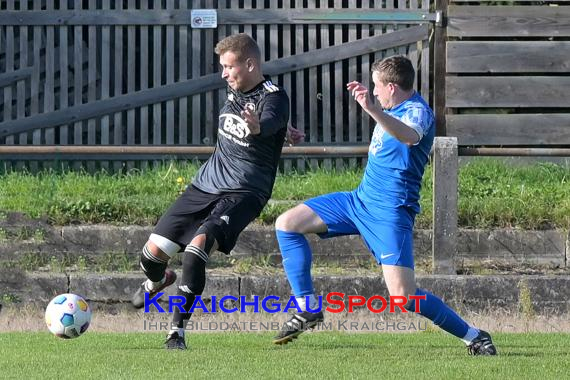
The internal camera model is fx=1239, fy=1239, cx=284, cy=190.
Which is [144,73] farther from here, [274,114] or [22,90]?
[274,114]

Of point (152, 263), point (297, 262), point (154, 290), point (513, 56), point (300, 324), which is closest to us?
point (300, 324)

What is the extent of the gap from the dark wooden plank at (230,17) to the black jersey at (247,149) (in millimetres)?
4505

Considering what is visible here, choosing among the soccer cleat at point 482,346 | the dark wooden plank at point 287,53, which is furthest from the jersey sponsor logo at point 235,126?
the dark wooden plank at point 287,53

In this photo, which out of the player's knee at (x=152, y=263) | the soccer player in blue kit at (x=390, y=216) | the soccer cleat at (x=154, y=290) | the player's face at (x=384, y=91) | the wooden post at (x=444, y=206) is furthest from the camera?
the wooden post at (x=444, y=206)

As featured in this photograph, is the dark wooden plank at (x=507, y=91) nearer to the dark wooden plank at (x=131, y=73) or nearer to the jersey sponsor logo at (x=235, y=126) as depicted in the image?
the dark wooden plank at (x=131, y=73)

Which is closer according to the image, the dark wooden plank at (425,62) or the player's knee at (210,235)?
the player's knee at (210,235)

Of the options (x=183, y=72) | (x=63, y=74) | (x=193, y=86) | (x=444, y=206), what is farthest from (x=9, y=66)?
(x=444, y=206)

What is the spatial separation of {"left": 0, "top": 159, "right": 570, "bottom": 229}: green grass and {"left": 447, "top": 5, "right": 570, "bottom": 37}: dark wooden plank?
1.31 m

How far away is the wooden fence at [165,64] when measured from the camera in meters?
12.5

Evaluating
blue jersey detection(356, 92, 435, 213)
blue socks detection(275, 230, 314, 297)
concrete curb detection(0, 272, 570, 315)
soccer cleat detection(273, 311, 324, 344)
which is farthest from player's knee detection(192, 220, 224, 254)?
concrete curb detection(0, 272, 570, 315)

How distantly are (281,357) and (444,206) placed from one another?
330cm

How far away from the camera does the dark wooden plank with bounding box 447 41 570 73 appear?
40.9 feet

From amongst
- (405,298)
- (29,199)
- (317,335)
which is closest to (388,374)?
(405,298)

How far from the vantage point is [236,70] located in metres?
8.00
